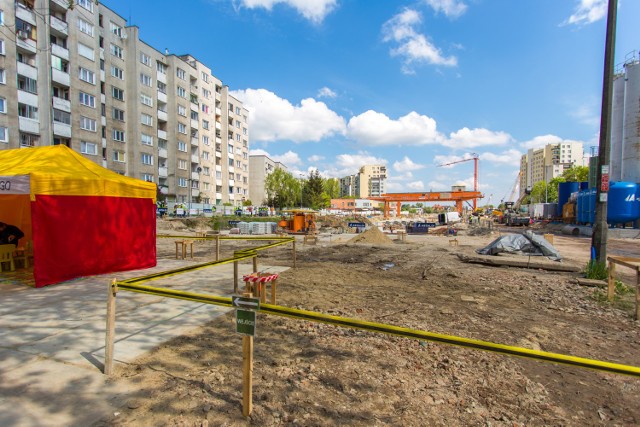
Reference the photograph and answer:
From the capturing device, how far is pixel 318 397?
3318 mm

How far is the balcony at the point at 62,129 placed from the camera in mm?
30719

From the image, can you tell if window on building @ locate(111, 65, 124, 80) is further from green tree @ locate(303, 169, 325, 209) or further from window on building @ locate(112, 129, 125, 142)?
green tree @ locate(303, 169, 325, 209)

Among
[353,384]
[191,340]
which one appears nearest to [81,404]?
[191,340]

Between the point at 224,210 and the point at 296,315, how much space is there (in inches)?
2141

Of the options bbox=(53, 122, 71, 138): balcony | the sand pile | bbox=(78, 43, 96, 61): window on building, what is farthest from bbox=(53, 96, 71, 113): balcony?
the sand pile

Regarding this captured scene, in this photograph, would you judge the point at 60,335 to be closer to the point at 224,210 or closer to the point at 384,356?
the point at 384,356

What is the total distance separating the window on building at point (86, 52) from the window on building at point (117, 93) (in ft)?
13.9

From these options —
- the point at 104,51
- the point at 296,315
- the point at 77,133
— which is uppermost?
the point at 104,51

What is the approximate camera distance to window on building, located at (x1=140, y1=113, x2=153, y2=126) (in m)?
42.4

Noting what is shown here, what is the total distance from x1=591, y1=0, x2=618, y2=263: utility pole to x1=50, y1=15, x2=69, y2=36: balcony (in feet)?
140

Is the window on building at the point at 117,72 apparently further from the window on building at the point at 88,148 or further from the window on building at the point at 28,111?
the window on building at the point at 28,111

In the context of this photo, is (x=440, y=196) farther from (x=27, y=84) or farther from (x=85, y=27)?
(x=27, y=84)

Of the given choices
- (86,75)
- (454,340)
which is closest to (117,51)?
(86,75)

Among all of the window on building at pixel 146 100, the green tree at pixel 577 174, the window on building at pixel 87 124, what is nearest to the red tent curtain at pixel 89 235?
the window on building at pixel 87 124
